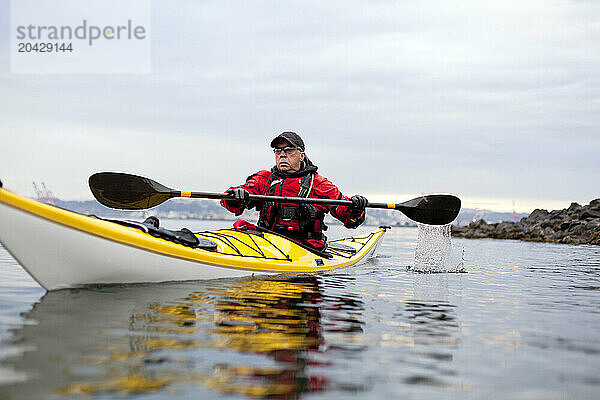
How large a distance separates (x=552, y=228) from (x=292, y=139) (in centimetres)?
2432

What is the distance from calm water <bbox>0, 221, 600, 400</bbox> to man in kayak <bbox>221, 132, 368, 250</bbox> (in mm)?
1756

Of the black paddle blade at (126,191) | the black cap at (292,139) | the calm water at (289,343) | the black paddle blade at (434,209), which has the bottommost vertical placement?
the calm water at (289,343)

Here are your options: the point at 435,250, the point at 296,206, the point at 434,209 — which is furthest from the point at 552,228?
the point at 296,206

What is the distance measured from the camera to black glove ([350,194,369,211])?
28.3ft

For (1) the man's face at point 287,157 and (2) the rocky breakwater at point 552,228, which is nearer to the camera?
(1) the man's face at point 287,157

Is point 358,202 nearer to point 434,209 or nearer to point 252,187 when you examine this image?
point 252,187

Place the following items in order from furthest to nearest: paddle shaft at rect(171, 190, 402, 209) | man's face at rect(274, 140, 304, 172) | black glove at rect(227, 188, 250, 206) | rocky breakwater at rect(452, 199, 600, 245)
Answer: rocky breakwater at rect(452, 199, 600, 245)
man's face at rect(274, 140, 304, 172)
paddle shaft at rect(171, 190, 402, 209)
black glove at rect(227, 188, 250, 206)

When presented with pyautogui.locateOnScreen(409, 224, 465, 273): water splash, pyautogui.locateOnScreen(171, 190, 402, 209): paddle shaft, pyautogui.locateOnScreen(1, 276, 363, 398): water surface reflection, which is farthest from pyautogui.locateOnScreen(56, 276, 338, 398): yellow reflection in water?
pyautogui.locateOnScreen(409, 224, 465, 273): water splash

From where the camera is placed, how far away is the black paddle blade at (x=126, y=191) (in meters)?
8.11

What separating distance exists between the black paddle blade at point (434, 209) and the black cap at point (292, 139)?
6.80 feet

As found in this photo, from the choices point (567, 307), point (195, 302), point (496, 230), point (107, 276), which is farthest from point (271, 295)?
point (496, 230)

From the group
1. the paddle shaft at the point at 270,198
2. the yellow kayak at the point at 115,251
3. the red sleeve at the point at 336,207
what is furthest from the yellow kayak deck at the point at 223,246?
the red sleeve at the point at 336,207

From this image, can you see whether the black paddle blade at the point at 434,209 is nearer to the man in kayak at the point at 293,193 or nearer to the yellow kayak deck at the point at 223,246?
the yellow kayak deck at the point at 223,246

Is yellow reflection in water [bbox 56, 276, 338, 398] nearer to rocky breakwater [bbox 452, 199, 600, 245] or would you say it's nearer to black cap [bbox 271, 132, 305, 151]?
black cap [bbox 271, 132, 305, 151]
